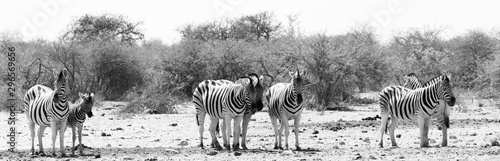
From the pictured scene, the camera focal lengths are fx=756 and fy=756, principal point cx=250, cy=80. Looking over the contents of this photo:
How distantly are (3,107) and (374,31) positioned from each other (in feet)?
96.4

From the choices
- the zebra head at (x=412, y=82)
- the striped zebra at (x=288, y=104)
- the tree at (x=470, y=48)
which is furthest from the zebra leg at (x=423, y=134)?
the tree at (x=470, y=48)

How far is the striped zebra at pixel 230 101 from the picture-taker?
13.3m

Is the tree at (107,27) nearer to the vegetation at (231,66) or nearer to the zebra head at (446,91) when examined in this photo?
the vegetation at (231,66)

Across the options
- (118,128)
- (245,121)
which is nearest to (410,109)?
(245,121)

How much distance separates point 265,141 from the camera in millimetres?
15648

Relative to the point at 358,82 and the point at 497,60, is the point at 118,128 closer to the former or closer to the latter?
the point at 358,82

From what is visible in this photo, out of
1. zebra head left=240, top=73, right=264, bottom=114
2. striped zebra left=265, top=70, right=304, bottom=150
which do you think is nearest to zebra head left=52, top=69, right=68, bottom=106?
zebra head left=240, top=73, right=264, bottom=114

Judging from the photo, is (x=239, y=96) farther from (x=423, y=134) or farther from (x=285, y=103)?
(x=423, y=134)

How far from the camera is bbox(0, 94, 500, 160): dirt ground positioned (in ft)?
41.2

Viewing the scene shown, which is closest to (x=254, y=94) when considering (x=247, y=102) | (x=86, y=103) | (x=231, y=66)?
(x=247, y=102)

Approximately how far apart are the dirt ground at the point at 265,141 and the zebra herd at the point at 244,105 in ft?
1.50

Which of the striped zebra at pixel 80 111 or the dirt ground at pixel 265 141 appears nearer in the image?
the dirt ground at pixel 265 141

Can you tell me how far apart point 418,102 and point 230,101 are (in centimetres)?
343

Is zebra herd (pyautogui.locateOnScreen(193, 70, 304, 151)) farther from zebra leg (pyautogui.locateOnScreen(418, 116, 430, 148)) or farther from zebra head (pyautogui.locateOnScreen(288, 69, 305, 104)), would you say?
zebra leg (pyautogui.locateOnScreen(418, 116, 430, 148))
